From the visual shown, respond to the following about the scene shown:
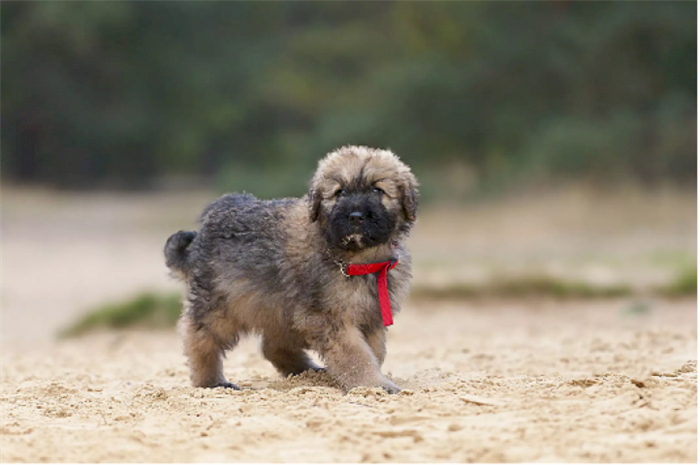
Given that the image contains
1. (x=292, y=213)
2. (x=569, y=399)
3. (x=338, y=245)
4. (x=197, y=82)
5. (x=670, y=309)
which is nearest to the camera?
(x=569, y=399)

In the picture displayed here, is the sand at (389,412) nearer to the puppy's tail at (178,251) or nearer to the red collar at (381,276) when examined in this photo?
the red collar at (381,276)

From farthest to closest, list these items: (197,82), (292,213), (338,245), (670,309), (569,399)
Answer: (197,82), (670,309), (292,213), (338,245), (569,399)

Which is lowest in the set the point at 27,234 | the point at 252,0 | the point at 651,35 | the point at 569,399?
the point at 569,399

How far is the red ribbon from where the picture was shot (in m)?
5.67

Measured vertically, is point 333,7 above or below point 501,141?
above

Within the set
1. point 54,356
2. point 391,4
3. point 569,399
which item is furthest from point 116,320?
point 391,4

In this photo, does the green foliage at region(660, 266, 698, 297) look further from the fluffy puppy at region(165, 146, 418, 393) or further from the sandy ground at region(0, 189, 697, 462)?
the fluffy puppy at region(165, 146, 418, 393)

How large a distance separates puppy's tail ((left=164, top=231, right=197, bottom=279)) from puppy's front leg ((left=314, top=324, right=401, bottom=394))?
1.39m

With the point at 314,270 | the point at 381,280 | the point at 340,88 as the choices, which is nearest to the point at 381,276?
the point at 381,280

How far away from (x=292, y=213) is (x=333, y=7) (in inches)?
868

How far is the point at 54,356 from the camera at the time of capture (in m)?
8.91

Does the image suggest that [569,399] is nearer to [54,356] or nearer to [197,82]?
[54,356]

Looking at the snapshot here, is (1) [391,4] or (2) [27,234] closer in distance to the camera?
(2) [27,234]

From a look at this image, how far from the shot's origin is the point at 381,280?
573cm
